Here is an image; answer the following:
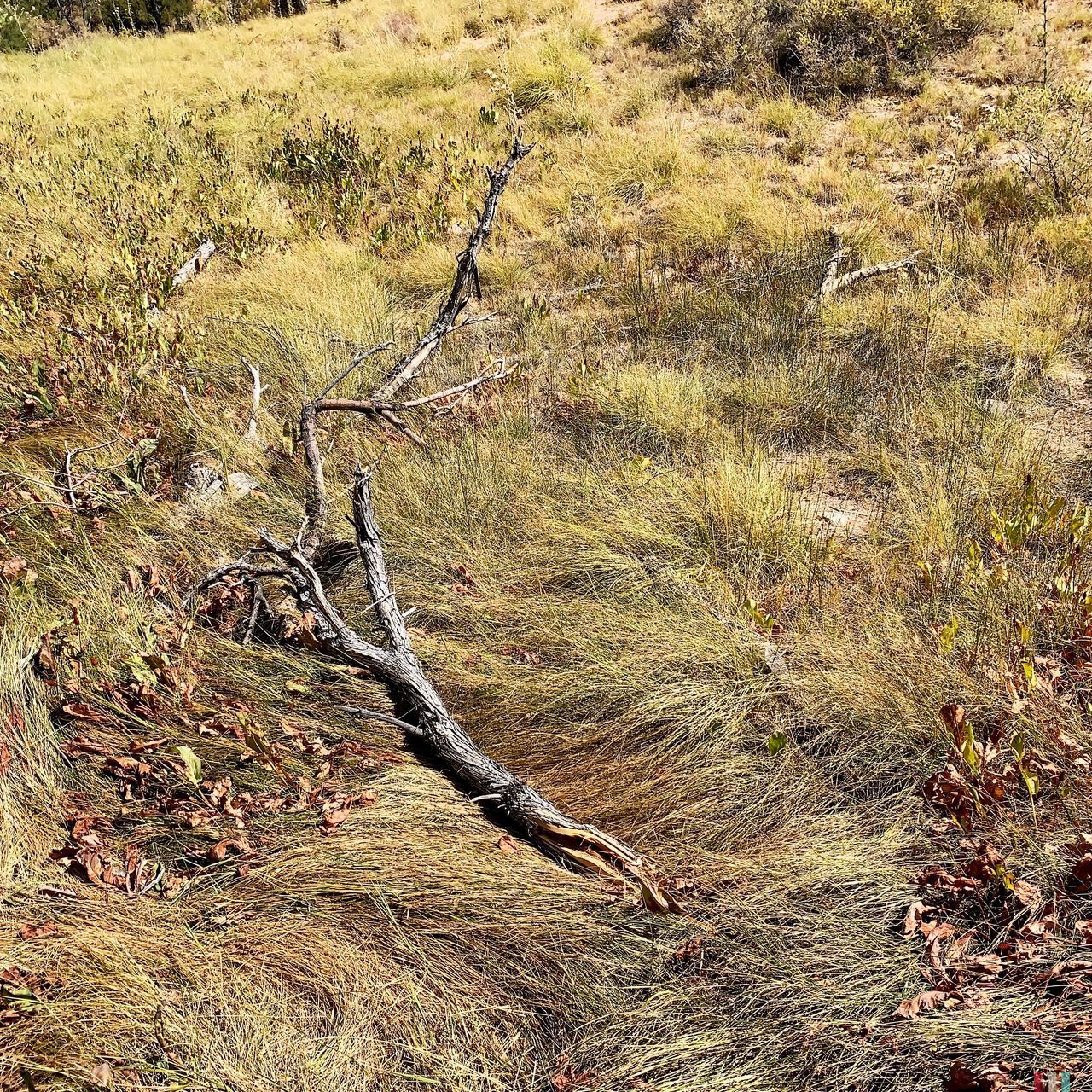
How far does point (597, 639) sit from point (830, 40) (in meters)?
7.26

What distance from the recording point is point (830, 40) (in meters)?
7.27

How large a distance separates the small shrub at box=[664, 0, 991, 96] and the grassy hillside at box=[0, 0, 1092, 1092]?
1.01 m

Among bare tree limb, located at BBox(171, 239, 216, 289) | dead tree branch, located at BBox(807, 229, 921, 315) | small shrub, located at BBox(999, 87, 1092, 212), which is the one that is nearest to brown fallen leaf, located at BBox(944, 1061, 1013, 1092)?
dead tree branch, located at BBox(807, 229, 921, 315)

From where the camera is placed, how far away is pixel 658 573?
294 cm

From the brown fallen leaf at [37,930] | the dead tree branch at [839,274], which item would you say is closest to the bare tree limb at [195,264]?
the dead tree branch at [839,274]

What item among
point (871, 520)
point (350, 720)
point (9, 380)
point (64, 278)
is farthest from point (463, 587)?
point (64, 278)

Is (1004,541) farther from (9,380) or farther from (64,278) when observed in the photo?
(64,278)

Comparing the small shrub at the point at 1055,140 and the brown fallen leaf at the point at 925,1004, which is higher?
the small shrub at the point at 1055,140

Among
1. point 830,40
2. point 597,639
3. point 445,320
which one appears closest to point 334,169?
point 445,320

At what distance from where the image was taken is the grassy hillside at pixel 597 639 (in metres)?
1.76

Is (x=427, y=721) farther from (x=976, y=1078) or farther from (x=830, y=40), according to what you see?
(x=830, y=40)

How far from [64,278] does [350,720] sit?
4459 mm

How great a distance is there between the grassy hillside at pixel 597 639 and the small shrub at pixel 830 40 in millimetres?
1014

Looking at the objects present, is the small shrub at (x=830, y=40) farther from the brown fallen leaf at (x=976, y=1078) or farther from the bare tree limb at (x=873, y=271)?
the brown fallen leaf at (x=976, y=1078)
